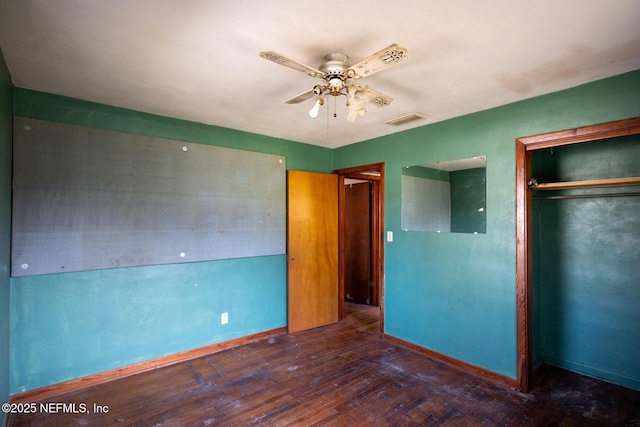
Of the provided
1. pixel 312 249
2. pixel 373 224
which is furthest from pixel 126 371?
pixel 373 224

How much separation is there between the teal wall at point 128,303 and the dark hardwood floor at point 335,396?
246 mm

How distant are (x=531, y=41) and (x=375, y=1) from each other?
97 cm

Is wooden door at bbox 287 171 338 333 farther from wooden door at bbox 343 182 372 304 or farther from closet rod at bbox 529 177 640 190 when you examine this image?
closet rod at bbox 529 177 640 190

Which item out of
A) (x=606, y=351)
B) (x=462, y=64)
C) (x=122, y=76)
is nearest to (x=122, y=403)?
(x=122, y=76)

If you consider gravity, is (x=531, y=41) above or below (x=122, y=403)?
above

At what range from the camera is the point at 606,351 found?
2699 millimetres

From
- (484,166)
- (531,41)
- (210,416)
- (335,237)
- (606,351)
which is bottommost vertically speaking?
(210,416)

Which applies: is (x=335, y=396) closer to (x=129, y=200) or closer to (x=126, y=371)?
(x=126, y=371)

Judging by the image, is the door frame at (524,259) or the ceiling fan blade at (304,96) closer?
the ceiling fan blade at (304,96)

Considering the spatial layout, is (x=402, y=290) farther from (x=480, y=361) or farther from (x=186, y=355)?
(x=186, y=355)

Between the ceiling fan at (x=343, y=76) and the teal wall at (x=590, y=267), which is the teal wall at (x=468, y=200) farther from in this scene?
the ceiling fan at (x=343, y=76)

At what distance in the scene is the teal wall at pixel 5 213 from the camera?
1959 millimetres

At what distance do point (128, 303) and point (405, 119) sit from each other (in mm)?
3117

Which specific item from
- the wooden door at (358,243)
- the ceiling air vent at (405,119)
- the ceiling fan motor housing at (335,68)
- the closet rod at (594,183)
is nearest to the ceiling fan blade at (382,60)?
the ceiling fan motor housing at (335,68)
